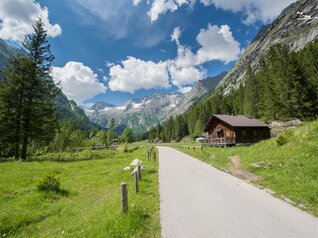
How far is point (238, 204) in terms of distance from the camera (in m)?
9.23

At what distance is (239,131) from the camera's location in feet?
149

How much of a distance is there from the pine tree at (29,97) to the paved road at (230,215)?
26.2 metres

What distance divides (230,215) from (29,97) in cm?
3211

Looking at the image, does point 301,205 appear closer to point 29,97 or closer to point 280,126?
point 29,97

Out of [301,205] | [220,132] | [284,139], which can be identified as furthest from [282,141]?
[220,132]

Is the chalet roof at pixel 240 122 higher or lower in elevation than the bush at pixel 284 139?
higher

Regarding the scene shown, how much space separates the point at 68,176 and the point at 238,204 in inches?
586

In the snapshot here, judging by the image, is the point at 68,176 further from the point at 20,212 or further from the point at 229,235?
the point at 229,235

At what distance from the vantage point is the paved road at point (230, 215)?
6587mm

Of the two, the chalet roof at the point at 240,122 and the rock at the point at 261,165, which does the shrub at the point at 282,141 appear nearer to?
the rock at the point at 261,165

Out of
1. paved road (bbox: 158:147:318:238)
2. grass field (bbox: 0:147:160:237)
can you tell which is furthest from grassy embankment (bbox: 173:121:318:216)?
grass field (bbox: 0:147:160:237)

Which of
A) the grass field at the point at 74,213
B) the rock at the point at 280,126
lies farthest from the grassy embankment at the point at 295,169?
the rock at the point at 280,126

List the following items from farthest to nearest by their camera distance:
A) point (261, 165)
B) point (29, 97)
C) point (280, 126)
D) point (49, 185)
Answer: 1. point (280, 126)
2. point (29, 97)
3. point (261, 165)
4. point (49, 185)

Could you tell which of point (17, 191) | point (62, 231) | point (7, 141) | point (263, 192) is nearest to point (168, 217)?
point (62, 231)
